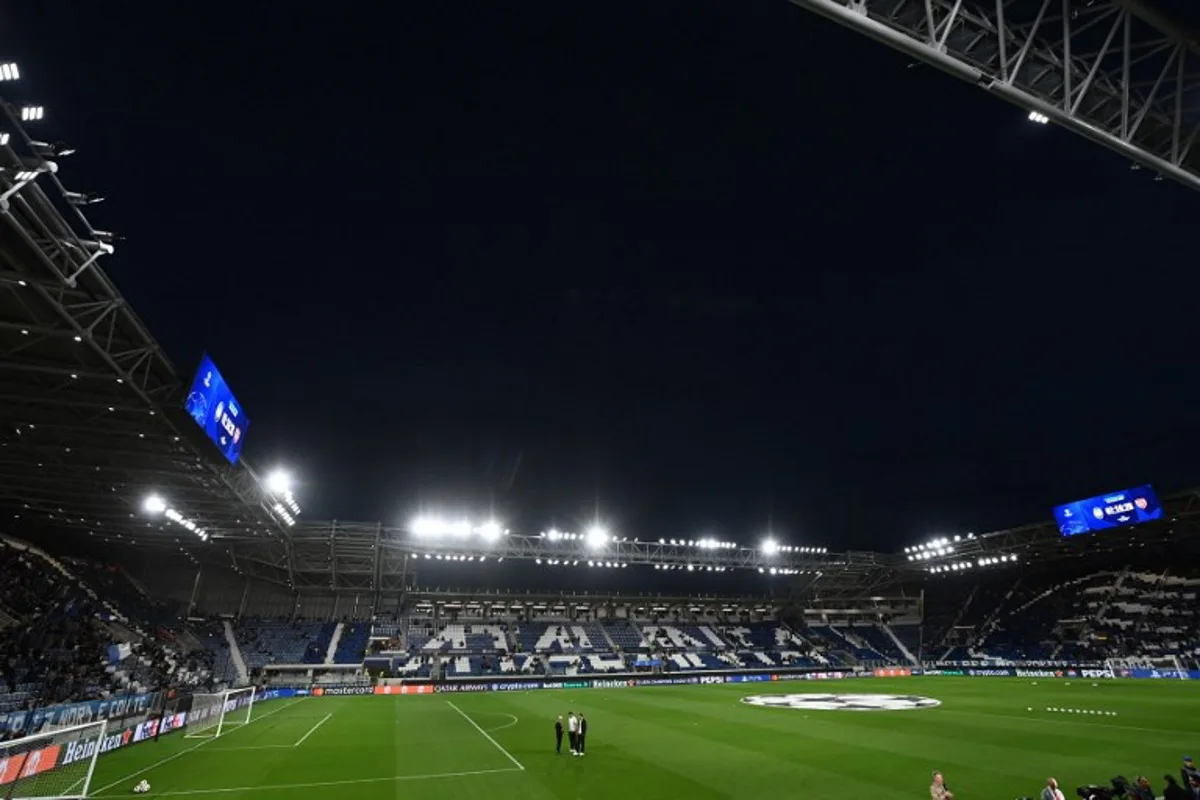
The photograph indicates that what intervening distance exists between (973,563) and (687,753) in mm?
60502

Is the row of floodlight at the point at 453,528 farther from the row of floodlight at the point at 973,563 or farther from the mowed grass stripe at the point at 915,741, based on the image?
the row of floodlight at the point at 973,563

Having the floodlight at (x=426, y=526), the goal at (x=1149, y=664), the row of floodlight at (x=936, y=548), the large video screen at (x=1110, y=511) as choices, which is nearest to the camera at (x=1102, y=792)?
the floodlight at (x=426, y=526)

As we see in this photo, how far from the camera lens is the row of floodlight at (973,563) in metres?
63.7

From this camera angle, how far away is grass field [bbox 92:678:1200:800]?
15844 mm

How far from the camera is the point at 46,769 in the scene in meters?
16.3

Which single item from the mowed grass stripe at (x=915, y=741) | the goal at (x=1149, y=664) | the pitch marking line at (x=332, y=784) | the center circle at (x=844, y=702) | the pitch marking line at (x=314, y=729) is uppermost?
the goal at (x=1149, y=664)

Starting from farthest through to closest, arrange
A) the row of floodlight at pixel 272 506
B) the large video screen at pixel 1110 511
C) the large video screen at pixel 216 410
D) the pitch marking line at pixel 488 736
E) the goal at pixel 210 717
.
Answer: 1. the large video screen at pixel 1110 511
2. the row of floodlight at pixel 272 506
3. the goal at pixel 210 717
4. the large video screen at pixel 216 410
5. the pitch marking line at pixel 488 736

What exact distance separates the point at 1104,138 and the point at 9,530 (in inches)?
2536

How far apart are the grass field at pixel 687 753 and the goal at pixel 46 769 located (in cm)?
76

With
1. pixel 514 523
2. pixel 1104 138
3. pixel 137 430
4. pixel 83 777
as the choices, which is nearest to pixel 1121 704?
pixel 1104 138

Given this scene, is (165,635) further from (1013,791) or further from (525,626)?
(1013,791)

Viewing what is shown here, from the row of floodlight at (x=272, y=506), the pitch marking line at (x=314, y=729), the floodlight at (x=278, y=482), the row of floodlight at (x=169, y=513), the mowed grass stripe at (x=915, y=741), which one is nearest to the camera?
the mowed grass stripe at (x=915, y=741)

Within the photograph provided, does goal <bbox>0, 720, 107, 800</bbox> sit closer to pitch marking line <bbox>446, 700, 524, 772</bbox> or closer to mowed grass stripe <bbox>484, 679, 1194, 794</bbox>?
pitch marking line <bbox>446, 700, 524, 772</bbox>

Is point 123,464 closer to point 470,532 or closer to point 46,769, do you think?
point 46,769
